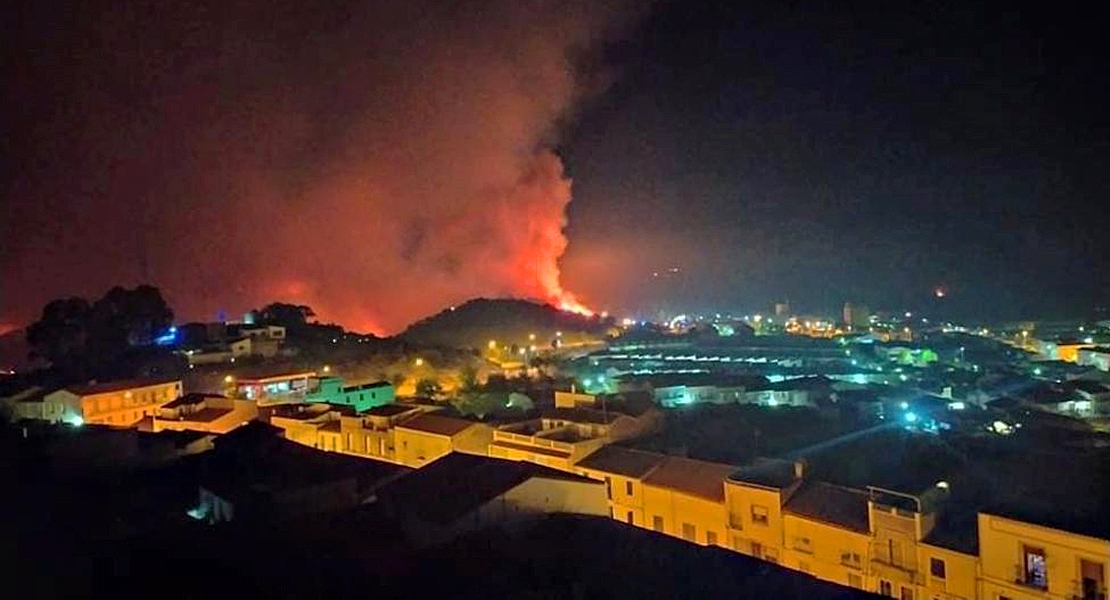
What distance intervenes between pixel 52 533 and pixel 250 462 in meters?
4.12

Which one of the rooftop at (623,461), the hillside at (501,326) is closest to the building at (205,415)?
the rooftop at (623,461)

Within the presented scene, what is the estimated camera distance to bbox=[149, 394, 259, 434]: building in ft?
64.8

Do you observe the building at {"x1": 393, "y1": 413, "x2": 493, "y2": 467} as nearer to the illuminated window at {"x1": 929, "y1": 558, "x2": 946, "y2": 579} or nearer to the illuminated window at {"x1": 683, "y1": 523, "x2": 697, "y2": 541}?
the illuminated window at {"x1": 683, "y1": 523, "x2": 697, "y2": 541}

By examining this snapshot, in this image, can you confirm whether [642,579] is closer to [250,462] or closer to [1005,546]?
[1005,546]

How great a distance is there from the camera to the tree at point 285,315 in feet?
126

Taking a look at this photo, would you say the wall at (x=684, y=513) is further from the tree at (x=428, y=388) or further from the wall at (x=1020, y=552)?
the tree at (x=428, y=388)

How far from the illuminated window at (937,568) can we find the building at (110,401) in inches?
754

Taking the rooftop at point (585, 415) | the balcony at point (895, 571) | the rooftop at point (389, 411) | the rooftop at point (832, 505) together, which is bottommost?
the balcony at point (895, 571)

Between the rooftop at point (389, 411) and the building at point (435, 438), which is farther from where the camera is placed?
the rooftop at point (389, 411)

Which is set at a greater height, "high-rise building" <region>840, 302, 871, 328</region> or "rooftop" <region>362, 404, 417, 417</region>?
"rooftop" <region>362, 404, 417, 417</region>

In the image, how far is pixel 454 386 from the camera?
3075cm

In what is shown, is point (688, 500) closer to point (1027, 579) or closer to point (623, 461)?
point (623, 461)

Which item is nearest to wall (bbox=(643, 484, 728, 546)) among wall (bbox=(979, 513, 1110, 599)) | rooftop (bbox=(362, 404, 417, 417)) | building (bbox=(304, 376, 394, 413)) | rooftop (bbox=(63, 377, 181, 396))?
wall (bbox=(979, 513, 1110, 599))

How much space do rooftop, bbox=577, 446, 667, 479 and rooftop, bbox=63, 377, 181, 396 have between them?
1451 centimetres
